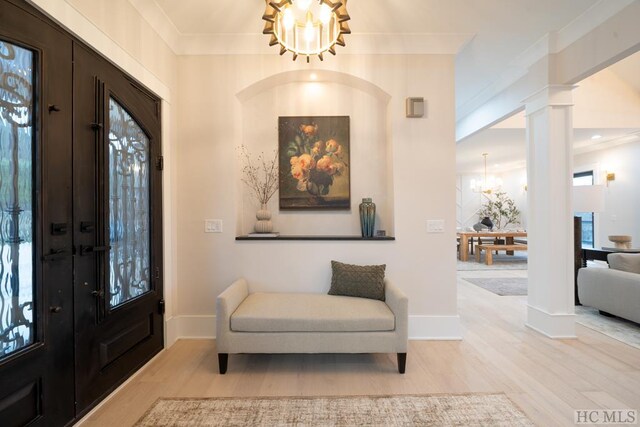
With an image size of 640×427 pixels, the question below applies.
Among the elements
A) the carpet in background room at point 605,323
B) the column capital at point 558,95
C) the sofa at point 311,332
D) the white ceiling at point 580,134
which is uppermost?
A: the white ceiling at point 580,134

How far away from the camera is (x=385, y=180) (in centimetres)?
335

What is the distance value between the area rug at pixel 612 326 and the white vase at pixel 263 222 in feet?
11.7

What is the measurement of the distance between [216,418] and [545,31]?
13.8 feet

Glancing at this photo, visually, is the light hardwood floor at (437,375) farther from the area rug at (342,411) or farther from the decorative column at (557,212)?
the decorative column at (557,212)

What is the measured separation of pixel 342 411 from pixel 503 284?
14.6ft

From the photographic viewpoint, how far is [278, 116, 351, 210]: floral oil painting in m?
3.30

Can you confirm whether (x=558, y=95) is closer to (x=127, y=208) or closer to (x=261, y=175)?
(x=261, y=175)

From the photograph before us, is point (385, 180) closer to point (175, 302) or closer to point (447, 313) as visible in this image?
point (447, 313)

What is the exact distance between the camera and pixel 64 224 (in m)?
1.75

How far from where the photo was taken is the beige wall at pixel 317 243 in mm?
3047

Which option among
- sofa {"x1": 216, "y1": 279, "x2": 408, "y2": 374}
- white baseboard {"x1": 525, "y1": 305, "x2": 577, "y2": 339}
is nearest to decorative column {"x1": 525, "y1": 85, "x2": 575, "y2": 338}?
white baseboard {"x1": 525, "y1": 305, "x2": 577, "y2": 339}

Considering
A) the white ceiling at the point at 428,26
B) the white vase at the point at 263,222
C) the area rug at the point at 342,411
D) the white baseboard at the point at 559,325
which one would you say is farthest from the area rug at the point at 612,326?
the white vase at the point at 263,222

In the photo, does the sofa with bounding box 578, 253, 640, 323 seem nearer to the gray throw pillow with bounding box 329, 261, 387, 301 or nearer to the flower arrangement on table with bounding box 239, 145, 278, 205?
the gray throw pillow with bounding box 329, 261, 387, 301

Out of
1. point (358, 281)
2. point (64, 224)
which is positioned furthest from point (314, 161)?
point (64, 224)
